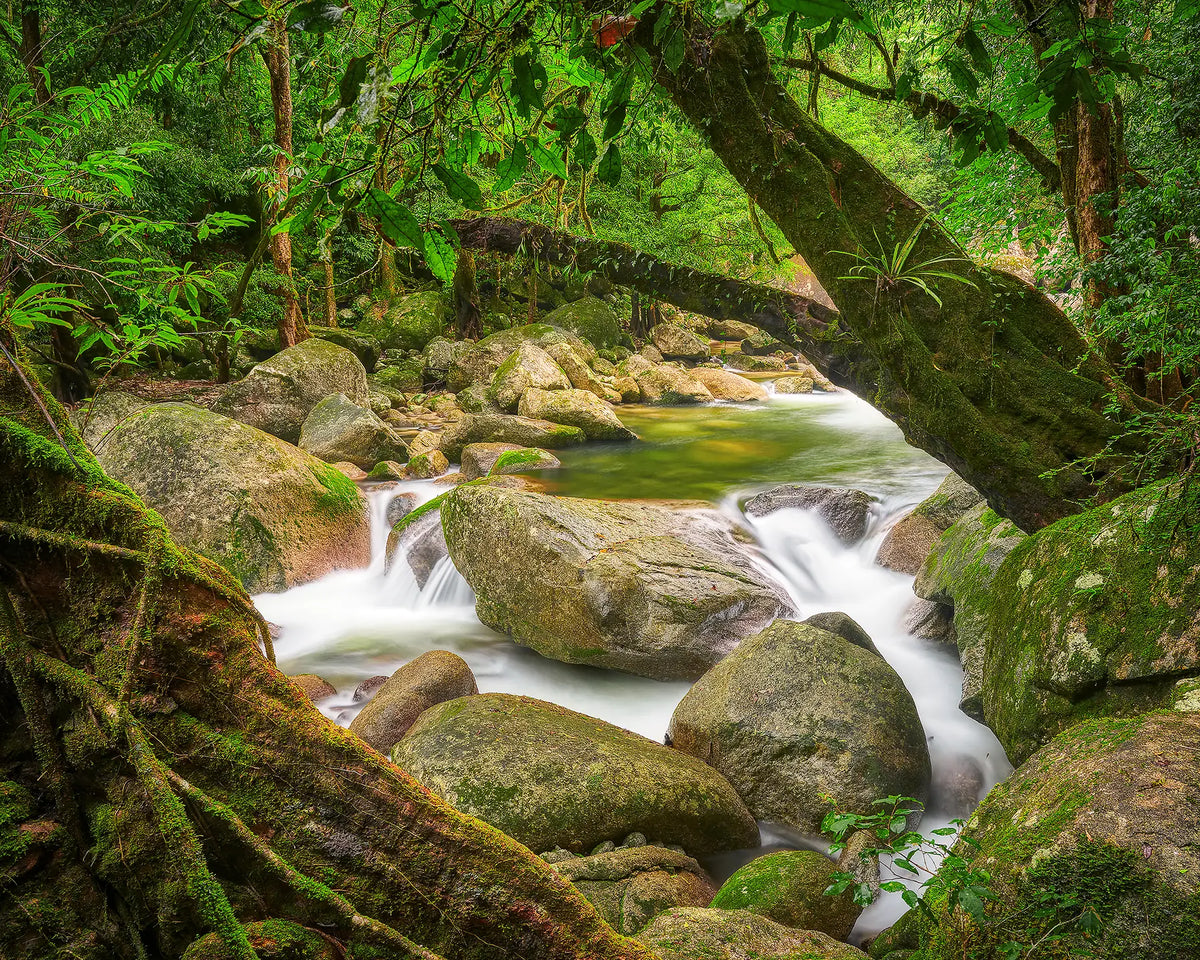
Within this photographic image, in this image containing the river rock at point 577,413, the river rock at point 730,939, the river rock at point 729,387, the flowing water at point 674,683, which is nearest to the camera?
the river rock at point 730,939

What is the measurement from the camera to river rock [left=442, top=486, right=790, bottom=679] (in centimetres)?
563

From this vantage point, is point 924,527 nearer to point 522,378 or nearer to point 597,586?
point 597,586

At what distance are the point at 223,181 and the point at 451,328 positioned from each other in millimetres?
8158

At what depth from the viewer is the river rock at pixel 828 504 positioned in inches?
320

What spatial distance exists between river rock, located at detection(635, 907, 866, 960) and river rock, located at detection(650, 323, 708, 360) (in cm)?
2121

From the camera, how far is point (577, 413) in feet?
42.6

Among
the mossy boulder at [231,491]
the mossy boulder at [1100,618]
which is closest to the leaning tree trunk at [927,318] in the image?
the mossy boulder at [1100,618]

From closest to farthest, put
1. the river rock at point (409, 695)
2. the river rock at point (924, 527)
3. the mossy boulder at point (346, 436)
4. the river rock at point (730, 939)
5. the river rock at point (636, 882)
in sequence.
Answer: the river rock at point (730, 939)
the river rock at point (636, 882)
the river rock at point (409, 695)
the river rock at point (924, 527)
the mossy boulder at point (346, 436)

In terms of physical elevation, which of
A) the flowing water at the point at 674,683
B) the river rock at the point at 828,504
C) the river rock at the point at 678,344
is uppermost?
the river rock at the point at 678,344

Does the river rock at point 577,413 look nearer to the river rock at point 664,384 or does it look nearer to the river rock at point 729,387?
the river rock at point 664,384

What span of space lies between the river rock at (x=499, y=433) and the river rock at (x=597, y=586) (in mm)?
5502

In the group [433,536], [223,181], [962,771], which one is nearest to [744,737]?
[962,771]

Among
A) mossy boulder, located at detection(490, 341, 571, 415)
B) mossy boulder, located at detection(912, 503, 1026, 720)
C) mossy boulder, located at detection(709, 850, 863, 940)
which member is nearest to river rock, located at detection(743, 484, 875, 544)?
mossy boulder, located at detection(912, 503, 1026, 720)

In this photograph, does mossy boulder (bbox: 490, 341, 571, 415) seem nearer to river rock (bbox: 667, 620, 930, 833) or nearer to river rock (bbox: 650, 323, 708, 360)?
river rock (bbox: 650, 323, 708, 360)
